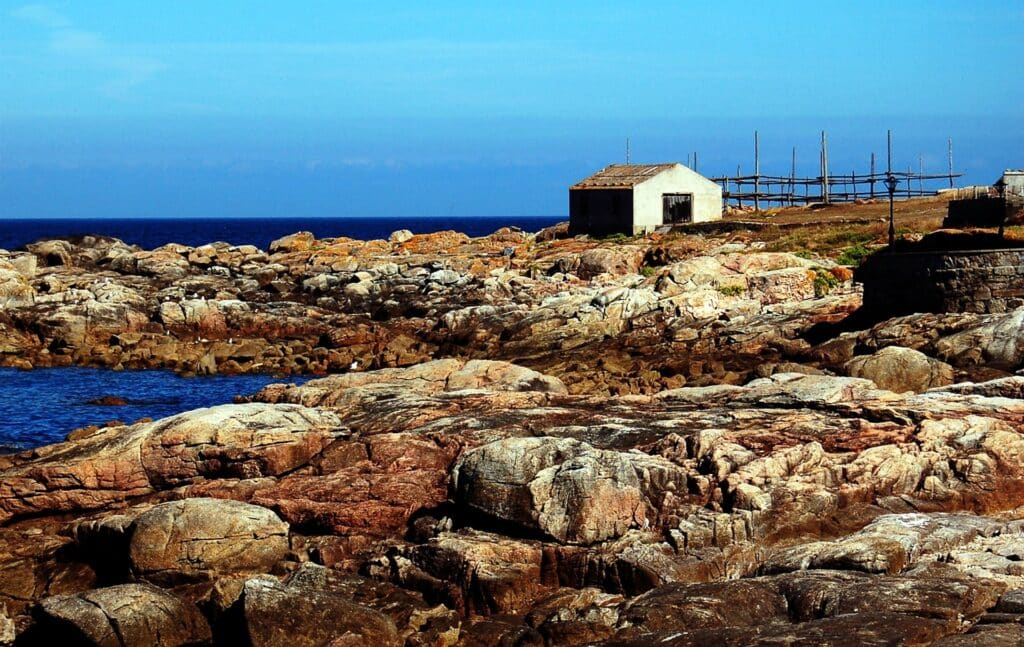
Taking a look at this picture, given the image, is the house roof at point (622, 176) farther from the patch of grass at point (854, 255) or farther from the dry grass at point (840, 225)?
the patch of grass at point (854, 255)

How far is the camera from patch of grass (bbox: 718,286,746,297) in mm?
43219

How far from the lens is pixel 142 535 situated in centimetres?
1836

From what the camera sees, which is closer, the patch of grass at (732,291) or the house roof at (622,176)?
the patch of grass at (732,291)

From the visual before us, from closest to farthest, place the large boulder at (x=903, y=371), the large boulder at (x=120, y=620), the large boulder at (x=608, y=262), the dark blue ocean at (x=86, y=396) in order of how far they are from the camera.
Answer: the large boulder at (x=120, y=620) → the large boulder at (x=903, y=371) → the dark blue ocean at (x=86, y=396) → the large boulder at (x=608, y=262)

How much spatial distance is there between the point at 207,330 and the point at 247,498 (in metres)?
28.5

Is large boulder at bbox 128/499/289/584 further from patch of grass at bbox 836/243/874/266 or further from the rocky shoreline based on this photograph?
patch of grass at bbox 836/243/874/266

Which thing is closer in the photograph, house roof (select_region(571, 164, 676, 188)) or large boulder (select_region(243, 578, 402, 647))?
large boulder (select_region(243, 578, 402, 647))

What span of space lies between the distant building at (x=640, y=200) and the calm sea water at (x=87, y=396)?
94.1 ft

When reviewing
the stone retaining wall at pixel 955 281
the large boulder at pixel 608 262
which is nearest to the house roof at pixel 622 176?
the large boulder at pixel 608 262

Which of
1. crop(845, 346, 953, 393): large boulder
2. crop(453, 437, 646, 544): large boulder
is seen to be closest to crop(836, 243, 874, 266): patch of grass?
crop(845, 346, 953, 393): large boulder

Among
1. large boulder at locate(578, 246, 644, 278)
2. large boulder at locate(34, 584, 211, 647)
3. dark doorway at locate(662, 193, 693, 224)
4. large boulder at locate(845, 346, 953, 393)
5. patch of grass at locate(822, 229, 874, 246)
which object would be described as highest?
dark doorway at locate(662, 193, 693, 224)

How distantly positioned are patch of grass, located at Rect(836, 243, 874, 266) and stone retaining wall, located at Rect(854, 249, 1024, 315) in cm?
1265

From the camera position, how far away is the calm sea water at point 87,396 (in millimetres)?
32281

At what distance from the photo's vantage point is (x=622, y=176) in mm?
67625
